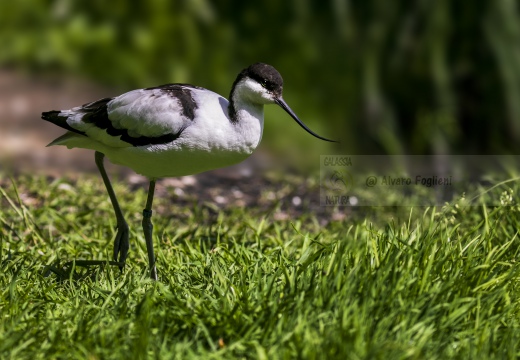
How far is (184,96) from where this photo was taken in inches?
152

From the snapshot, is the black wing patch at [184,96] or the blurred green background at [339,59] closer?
the black wing patch at [184,96]

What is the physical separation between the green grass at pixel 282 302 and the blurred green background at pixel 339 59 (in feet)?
11.2

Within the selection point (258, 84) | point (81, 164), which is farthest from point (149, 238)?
point (81, 164)

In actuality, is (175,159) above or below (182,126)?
below

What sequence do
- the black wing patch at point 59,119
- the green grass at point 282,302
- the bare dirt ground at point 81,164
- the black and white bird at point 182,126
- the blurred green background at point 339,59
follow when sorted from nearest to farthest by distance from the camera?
the green grass at point 282,302, the black and white bird at point 182,126, the black wing patch at point 59,119, the bare dirt ground at point 81,164, the blurred green background at point 339,59

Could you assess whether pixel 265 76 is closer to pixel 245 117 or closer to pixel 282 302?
pixel 245 117

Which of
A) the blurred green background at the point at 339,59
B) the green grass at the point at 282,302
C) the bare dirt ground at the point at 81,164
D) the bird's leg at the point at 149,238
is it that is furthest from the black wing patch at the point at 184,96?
the blurred green background at the point at 339,59

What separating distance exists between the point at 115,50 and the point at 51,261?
4.38 m

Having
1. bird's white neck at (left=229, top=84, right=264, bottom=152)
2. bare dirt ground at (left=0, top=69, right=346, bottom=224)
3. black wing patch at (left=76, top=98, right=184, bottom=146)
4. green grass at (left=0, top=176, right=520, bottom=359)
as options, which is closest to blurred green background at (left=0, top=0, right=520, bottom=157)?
bare dirt ground at (left=0, top=69, right=346, bottom=224)

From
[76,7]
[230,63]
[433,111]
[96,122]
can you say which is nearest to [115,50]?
[76,7]

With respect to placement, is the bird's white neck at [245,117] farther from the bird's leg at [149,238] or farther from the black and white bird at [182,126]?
the bird's leg at [149,238]

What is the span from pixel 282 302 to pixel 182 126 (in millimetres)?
1033

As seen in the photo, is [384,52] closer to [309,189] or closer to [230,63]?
[230,63]

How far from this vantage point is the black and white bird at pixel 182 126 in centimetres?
376
